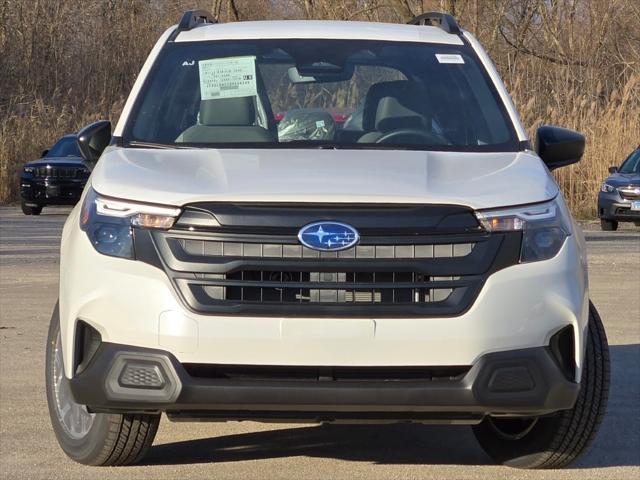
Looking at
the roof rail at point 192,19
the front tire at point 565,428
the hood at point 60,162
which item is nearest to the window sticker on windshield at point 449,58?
the roof rail at point 192,19

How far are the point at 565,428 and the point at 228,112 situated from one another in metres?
2.00

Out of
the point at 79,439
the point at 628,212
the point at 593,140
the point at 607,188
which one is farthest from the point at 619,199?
the point at 79,439

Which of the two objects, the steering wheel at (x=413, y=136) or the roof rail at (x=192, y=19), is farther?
the roof rail at (x=192, y=19)

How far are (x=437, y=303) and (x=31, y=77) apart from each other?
40.1 meters

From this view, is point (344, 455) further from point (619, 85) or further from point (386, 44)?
point (619, 85)

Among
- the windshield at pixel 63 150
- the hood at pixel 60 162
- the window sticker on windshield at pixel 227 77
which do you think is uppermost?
the window sticker on windshield at pixel 227 77

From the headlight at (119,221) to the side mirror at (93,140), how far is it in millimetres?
1161

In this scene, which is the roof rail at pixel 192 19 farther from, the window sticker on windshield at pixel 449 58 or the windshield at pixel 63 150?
the windshield at pixel 63 150

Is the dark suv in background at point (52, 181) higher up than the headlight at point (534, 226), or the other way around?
the headlight at point (534, 226)

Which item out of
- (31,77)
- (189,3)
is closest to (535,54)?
(31,77)

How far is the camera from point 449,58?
700 centimetres

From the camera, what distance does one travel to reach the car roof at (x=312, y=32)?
23.1 ft

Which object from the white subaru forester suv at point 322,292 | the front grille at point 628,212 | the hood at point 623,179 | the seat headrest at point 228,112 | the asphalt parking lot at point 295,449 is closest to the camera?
the white subaru forester suv at point 322,292

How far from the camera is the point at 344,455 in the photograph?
6605 millimetres
